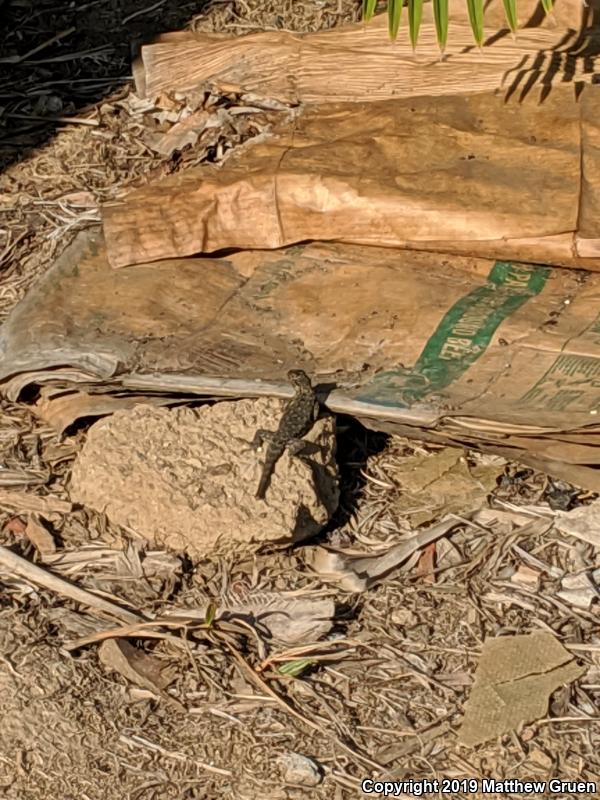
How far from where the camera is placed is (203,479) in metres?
4.25

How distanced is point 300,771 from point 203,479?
1.05 metres

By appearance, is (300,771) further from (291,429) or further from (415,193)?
(415,193)

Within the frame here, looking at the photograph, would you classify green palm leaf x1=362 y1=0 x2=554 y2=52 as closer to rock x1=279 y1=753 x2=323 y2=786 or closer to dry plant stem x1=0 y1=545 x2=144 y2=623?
dry plant stem x1=0 y1=545 x2=144 y2=623

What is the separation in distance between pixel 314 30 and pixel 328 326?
201 centimetres

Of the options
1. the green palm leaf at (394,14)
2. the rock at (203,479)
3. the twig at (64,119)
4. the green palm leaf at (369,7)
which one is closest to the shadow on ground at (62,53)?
the twig at (64,119)

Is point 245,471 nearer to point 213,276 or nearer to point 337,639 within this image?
point 337,639

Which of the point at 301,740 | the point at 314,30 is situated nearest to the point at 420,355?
the point at 301,740

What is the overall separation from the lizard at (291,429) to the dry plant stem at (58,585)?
548 millimetres

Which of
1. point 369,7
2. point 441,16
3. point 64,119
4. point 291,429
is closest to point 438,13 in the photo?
point 441,16

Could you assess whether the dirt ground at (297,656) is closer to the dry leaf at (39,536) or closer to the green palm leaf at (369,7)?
the dry leaf at (39,536)

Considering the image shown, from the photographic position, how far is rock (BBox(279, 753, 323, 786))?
3539 mm

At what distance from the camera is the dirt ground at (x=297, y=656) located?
3.57 metres

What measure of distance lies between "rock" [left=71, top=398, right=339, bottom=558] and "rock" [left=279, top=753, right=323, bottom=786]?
0.75 meters

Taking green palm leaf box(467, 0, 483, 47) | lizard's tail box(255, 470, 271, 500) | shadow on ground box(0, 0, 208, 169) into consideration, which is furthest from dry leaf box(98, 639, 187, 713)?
shadow on ground box(0, 0, 208, 169)
